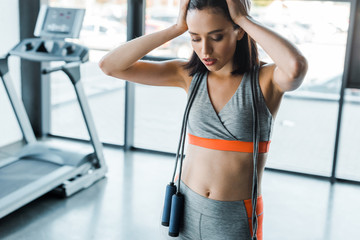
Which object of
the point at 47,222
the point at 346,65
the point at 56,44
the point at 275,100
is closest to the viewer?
the point at 275,100

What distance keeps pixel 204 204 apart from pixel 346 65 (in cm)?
302

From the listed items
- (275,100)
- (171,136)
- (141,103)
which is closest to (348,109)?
(171,136)

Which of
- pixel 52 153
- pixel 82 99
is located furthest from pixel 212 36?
pixel 52 153

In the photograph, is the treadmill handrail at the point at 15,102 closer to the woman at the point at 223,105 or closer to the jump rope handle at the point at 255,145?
the woman at the point at 223,105

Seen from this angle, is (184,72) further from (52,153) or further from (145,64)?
(52,153)

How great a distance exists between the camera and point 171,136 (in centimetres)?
492

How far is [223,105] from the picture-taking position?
3.97 feet

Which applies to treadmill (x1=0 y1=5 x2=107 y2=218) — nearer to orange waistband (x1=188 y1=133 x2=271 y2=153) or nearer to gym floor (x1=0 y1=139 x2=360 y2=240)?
gym floor (x1=0 y1=139 x2=360 y2=240)

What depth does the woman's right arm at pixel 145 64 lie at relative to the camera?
1.24 metres

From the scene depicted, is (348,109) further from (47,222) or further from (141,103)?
(47,222)

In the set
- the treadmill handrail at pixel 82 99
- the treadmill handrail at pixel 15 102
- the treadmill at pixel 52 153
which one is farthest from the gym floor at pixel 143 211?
the treadmill handrail at pixel 15 102

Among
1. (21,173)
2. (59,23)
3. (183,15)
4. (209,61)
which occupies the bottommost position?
(21,173)

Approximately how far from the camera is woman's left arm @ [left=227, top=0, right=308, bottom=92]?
105 centimetres

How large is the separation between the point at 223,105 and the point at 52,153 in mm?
2879
